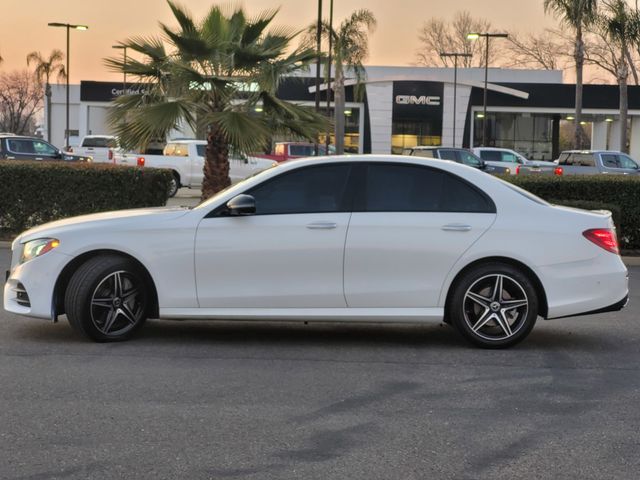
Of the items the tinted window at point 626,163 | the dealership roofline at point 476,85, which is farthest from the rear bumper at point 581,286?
the dealership roofline at point 476,85

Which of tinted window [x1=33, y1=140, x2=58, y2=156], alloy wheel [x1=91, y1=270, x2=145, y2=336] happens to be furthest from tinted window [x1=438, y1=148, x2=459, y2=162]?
alloy wheel [x1=91, y1=270, x2=145, y2=336]

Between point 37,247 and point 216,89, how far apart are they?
27.5ft

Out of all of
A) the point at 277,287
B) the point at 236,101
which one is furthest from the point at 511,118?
the point at 277,287

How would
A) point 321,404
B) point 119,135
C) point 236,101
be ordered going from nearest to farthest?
point 321,404
point 119,135
point 236,101

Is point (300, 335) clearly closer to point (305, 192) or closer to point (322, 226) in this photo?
point (322, 226)

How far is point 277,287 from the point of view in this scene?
21.8 ft

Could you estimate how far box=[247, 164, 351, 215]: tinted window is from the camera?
22.2 feet

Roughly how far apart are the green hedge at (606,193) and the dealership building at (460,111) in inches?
1592

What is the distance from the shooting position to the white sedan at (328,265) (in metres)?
6.63

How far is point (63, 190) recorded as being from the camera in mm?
13844

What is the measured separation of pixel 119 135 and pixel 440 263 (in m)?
9.02

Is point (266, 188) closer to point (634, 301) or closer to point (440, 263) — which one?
point (440, 263)

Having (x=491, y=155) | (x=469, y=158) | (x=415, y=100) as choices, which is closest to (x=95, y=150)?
(x=469, y=158)

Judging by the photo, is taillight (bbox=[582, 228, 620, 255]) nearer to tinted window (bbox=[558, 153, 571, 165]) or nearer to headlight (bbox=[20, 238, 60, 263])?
headlight (bbox=[20, 238, 60, 263])
